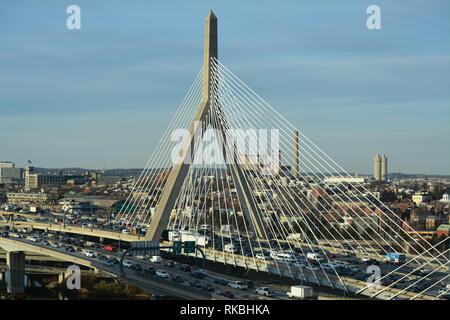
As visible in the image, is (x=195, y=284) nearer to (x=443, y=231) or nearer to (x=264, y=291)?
(x=264, y=291)

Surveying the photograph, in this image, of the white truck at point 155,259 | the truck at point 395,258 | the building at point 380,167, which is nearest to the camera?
the white truck at point 155,259

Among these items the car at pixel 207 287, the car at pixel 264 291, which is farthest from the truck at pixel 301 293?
the car at pixel 207 287

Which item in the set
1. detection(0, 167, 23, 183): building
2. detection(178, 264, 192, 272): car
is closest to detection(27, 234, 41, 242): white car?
detection(178, 264, 192, 272): car

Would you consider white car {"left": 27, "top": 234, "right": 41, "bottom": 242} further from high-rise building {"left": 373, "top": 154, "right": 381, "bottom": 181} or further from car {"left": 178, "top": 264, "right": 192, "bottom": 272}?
high-rise building {"left": 373, "top": 154, "right": 381, "bottom": 181}

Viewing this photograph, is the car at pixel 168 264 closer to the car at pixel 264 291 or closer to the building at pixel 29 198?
the car at pixel 264 291

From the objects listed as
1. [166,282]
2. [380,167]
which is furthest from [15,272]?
[380,167]
